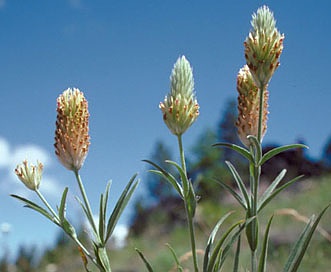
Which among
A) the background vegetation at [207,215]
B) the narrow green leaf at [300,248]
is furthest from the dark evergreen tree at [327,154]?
the narrow green leaf at [300,248]

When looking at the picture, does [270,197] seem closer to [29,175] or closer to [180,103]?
[180,103]

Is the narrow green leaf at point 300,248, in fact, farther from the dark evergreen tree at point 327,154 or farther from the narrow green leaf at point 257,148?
the dark evergreen tree at point 327,154

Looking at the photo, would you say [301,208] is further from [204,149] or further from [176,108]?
[204,149]

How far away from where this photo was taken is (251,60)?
1190 millimetres

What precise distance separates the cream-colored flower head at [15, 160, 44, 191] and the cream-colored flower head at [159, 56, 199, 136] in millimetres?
355

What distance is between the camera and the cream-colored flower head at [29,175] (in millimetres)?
1316

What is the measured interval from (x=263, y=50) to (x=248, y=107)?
16 cm

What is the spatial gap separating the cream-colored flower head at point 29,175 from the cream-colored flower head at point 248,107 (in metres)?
0.49

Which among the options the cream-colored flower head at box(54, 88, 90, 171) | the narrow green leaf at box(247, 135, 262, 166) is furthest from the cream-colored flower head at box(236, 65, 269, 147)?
the cream-colored flower head at box(54, 88, 90, 171)

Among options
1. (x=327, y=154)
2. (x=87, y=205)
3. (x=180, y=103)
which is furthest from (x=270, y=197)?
(x=327, y=154)

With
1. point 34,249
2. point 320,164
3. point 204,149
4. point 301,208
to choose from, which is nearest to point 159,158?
point 204,149

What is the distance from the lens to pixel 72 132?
125 cm

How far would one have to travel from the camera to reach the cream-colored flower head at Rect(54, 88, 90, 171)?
125 centimetres

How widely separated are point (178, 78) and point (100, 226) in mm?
374
